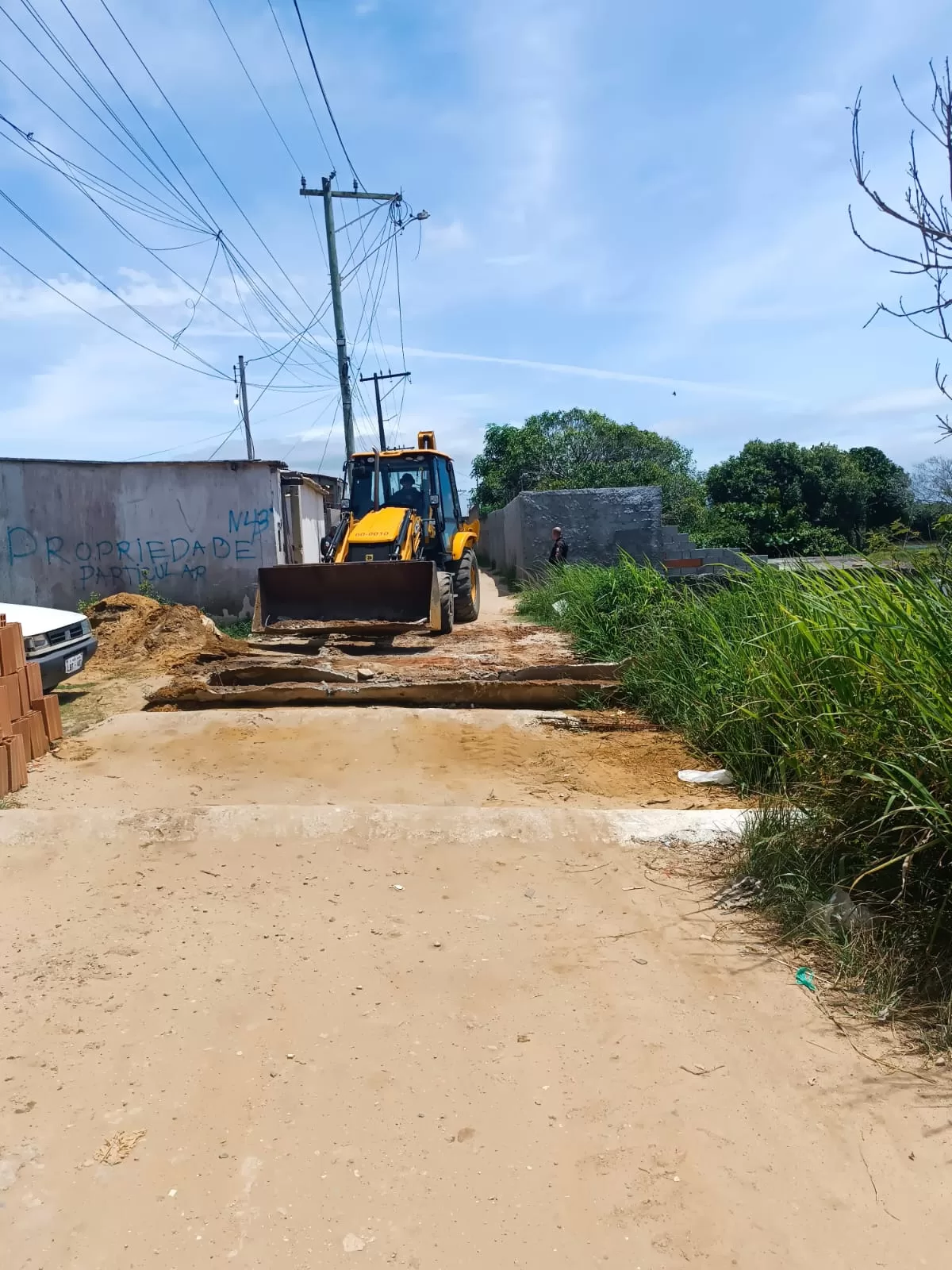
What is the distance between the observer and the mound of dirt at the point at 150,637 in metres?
9.84

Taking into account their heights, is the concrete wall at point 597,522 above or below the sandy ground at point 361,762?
above

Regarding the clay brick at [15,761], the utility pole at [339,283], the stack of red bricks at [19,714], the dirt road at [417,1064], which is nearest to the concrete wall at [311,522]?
the utility pole at [339,283]

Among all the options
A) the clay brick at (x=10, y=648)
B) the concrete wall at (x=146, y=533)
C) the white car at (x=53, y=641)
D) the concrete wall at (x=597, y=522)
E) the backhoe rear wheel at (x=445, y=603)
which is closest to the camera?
the clay brick at (x=10, y=648)

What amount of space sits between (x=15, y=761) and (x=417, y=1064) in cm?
365

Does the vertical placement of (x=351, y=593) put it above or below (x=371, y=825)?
above

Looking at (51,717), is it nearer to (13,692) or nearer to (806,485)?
(13,692)

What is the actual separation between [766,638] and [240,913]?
3.18 metres

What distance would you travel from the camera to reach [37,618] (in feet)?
25.0

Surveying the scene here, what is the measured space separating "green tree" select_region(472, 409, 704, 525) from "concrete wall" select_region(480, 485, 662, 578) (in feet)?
44.4

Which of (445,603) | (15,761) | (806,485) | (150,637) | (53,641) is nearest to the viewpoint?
(15,761)

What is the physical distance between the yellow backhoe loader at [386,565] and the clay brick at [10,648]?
4.58 m

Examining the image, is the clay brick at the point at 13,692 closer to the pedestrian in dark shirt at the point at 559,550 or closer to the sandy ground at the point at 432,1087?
the sandy ground at the point at 432,1087

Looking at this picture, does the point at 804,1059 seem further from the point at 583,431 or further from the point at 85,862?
the point at 583,431

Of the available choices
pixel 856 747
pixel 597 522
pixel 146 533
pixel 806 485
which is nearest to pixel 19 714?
pixel 856 747
